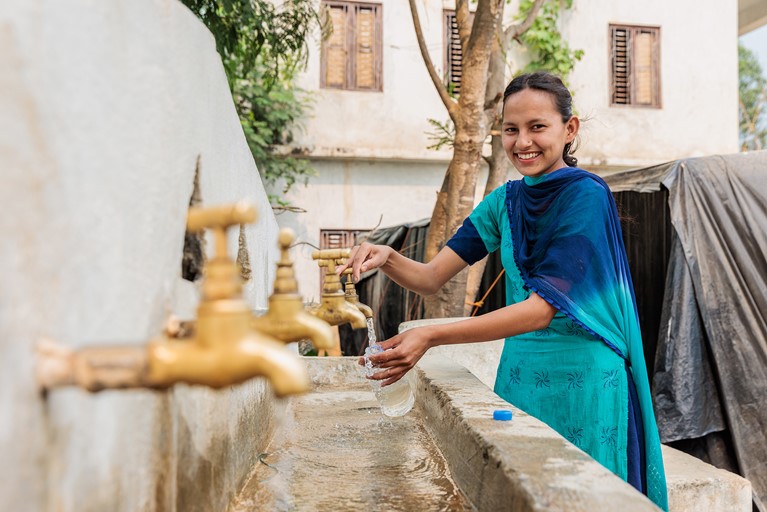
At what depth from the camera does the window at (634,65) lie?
32.4 ft

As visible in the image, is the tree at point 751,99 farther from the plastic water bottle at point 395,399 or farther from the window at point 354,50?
the plastic water bottle at point 395,399

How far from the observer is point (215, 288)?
74cm

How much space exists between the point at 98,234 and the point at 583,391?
4.88 feet

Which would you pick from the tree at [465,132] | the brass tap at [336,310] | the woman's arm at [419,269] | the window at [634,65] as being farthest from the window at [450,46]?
the brass tap at [336,310]

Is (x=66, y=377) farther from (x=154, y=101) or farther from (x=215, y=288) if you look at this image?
(x=154, y=101)

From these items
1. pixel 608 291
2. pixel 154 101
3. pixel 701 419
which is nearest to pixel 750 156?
pixel 701 419

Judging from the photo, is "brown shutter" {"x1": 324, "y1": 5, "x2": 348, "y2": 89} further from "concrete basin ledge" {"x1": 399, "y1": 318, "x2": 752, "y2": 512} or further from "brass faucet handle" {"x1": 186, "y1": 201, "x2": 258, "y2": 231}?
"brass faucet handle" {"x1": 186, "y1": 201, "x2": 258, "y2": 231}

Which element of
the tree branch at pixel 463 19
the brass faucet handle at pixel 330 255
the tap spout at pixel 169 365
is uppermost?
the tree branch at pixel 463 19

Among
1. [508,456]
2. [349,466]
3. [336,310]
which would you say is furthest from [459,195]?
[508,456]

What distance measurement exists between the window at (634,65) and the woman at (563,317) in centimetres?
855

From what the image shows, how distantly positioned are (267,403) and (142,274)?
1525 millimetres

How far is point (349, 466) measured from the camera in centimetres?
199

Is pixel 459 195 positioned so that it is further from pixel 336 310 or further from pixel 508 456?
pixel 508 456

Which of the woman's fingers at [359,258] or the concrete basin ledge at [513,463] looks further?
the woman's fingers at [359,258]
